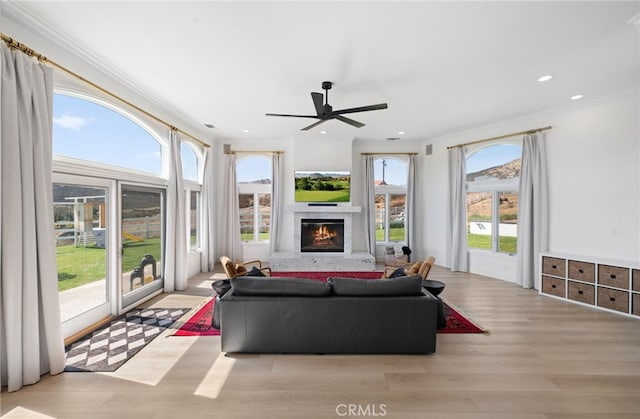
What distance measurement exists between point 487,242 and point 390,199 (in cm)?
244

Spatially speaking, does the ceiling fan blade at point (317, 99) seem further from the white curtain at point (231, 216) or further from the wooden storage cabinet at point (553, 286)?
the wooden storage cabinet at point (553, 286)

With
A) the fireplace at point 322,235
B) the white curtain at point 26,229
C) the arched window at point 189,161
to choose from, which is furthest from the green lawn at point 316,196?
the white curtain at point 26,229

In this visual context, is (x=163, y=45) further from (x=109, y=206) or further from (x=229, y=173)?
(x=229, y=173)

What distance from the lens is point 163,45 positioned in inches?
111

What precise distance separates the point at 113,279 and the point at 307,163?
4391 mm

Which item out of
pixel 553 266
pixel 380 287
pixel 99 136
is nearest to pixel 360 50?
pixel 380 287

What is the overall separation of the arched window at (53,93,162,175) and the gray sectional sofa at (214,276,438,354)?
8.22 feet

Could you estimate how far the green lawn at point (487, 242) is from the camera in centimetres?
556

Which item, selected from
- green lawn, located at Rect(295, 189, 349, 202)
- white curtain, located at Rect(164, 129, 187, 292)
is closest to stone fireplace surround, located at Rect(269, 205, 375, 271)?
green lawn, located at Rect(295, 189, 349, 202)

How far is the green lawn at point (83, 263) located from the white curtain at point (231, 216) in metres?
2.67

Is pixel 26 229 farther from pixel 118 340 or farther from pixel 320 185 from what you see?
pixel 320 185

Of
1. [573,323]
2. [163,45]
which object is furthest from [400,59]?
[573,323]

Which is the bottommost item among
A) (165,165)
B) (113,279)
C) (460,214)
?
(113,279)

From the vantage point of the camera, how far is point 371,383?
2311mm
